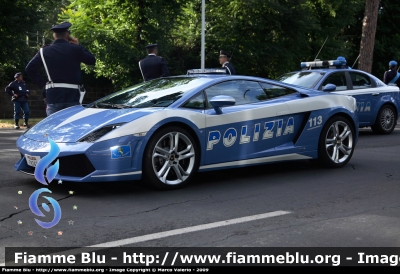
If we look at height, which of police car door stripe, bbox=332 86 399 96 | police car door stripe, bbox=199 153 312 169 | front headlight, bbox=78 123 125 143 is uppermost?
front headlight, bbox=78 123 125 143

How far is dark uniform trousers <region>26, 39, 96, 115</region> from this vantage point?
823cm

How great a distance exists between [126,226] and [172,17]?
19.5m

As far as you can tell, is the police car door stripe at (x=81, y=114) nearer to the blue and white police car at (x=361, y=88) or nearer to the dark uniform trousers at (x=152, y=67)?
the dark uniform trousers at (x=152, y=67)

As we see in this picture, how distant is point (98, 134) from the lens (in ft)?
21.2

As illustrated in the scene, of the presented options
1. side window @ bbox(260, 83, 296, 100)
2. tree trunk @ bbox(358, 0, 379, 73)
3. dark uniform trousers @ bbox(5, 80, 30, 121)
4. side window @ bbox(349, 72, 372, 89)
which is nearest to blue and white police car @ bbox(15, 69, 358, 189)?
side window @ bbox(260, 83, 296, 100)

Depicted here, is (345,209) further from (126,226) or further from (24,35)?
(24,35)

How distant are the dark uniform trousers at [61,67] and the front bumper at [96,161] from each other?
1.79m

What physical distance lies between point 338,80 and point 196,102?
264 inches

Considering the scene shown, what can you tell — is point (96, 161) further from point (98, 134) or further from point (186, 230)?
point (186, 230)

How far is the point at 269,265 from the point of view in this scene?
4.21 meters

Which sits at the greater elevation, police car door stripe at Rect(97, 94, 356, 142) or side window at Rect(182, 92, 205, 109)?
side window at Rect(182, 92, 205, 109)

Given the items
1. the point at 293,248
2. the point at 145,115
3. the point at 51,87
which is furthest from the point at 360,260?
the point at 51,87

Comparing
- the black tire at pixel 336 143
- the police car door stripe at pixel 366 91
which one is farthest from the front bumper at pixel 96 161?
the police car door stripe at pixel 366 91

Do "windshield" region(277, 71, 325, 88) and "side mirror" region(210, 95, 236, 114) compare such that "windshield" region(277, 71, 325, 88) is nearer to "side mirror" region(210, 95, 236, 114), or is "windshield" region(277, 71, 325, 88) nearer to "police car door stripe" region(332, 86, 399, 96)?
"police car door stripe" region(332, 86, 399, 96)
